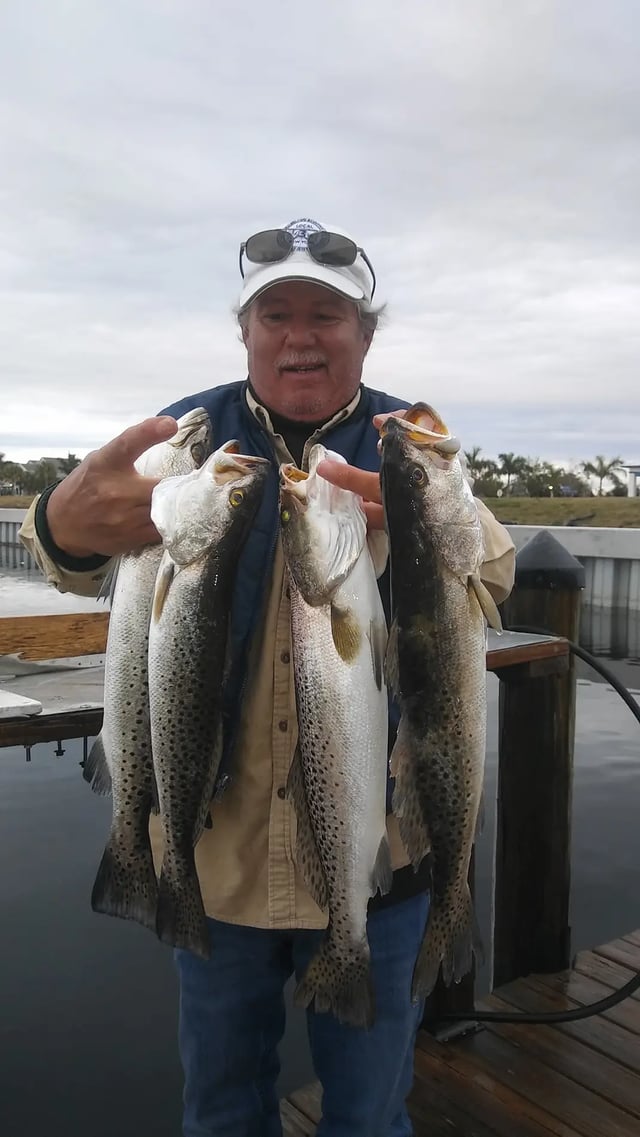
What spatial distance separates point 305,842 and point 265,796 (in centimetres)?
22

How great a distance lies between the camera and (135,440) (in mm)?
2252

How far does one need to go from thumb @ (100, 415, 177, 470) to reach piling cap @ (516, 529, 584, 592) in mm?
2637

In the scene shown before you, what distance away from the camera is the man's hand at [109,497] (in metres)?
2.26

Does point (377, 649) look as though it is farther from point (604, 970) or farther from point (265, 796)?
point (604, 970)

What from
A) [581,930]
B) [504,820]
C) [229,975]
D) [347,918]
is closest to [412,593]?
[347,918]

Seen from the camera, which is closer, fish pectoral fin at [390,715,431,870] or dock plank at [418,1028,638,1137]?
fish pectoral fin at [390,715,431,870]

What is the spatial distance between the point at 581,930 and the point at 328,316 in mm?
7264

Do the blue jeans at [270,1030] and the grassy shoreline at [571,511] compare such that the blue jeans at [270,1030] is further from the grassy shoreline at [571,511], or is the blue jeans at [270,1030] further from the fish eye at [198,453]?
the grassy shoreline at [571,511]

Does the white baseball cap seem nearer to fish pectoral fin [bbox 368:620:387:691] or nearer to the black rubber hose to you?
fish pectoral fin [bbox 368:620:387:691]

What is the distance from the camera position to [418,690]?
2387 mm

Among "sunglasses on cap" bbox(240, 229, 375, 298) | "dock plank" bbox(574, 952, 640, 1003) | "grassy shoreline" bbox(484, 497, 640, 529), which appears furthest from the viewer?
"grassy shoreline" bbox(484, 497, 640, 529)

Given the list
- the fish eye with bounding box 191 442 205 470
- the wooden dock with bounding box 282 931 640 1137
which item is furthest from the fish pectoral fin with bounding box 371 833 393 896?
the wooden dock with bounding box 282 931 640 1137

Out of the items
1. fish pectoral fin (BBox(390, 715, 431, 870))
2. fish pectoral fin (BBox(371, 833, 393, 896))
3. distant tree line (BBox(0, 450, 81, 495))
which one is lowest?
fish pectoral fin (BBox(371, 833, 393, 896))

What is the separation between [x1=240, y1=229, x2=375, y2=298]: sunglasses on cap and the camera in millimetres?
2803
